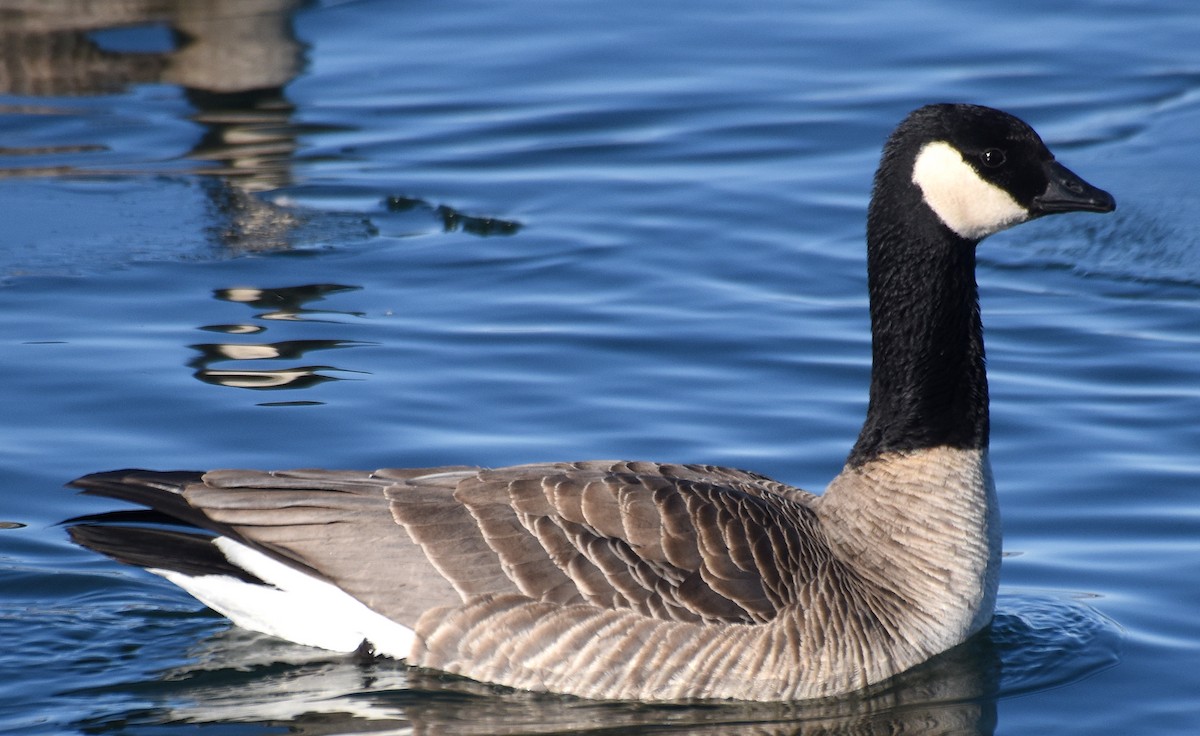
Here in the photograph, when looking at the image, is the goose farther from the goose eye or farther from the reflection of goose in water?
the reflection of goose in water

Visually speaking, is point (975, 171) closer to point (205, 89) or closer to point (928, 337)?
point (928, 337)

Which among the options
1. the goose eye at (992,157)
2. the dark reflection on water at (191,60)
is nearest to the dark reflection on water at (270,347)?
the dark reflection on water at (191,60)

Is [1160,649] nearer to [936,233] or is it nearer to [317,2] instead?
[936,233]

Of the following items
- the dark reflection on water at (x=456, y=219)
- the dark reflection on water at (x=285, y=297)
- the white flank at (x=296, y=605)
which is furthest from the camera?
the dark reflection on water at (x=456, y=219)

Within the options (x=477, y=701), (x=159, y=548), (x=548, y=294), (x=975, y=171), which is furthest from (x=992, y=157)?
(x=548, y=294)

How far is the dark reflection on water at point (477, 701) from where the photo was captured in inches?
266

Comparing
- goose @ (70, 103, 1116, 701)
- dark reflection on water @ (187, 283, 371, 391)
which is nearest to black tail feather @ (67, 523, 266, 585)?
goose @ (70, 103, 1116, 701)

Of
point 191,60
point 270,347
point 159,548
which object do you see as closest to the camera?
point 159,548

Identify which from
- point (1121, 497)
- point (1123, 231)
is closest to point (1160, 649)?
point (1121, 497)

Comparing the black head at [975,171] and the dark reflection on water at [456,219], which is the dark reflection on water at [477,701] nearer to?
the black head at [975,171]

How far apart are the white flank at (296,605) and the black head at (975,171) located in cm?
262

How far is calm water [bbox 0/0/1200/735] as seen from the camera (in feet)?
24.1

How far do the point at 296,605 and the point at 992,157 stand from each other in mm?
3246

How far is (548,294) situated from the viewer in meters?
11.5
